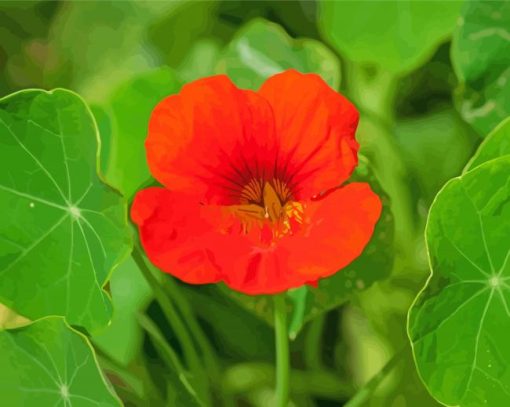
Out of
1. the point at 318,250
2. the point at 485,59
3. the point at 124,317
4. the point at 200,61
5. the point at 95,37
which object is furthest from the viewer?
the point at 95,37

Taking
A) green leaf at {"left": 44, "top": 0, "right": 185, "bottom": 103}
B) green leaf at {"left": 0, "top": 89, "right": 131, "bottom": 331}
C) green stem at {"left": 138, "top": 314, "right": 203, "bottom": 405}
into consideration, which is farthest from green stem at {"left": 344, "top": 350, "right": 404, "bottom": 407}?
green leaf at {"left": 44, "top": 0, "right": 185, "bottom": 103}

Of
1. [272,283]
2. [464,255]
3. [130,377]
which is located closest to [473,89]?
[464,255]

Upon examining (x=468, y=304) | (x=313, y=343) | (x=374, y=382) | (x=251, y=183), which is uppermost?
(x=251, y=183)

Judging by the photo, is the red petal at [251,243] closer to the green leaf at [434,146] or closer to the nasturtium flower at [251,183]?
the nasturtium flower at [251,183]

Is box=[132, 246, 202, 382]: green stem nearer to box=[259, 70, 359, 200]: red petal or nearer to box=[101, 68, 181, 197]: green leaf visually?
box=[101, 68, 181, 197]: green leaf

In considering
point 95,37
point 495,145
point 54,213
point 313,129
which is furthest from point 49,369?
point 95,37

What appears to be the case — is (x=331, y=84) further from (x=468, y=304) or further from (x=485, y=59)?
(x=468, y=304)

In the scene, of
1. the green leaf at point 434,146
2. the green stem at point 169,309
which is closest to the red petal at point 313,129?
the green stem at point 169,309
